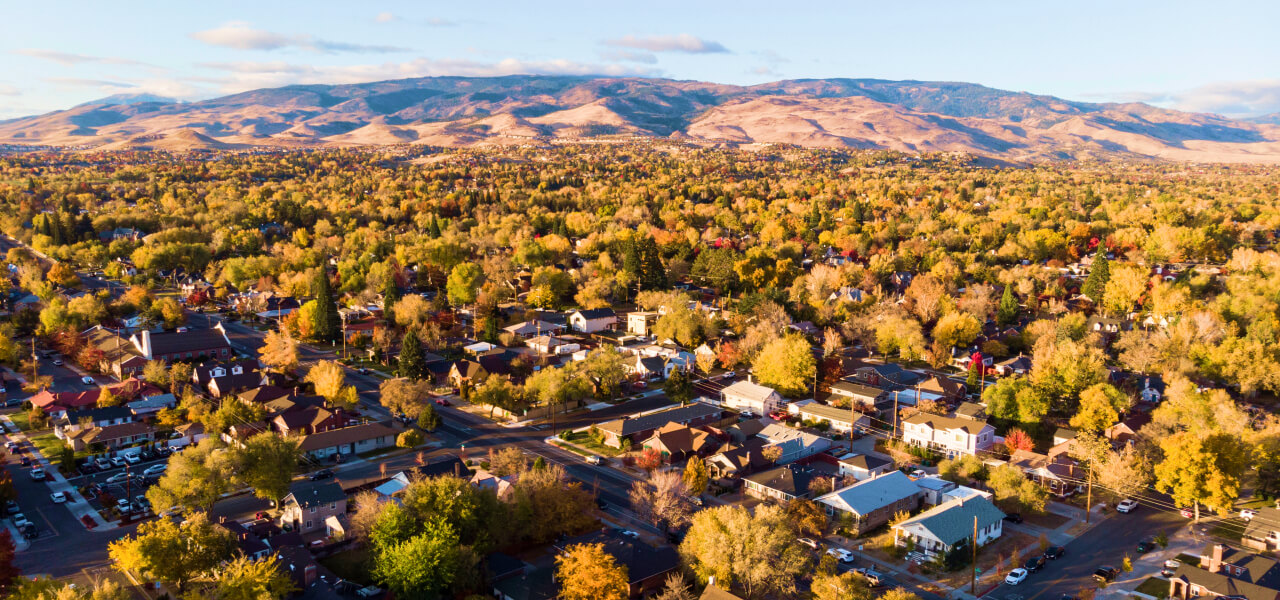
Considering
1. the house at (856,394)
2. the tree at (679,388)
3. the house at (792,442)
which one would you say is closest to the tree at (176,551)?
the house at (792,442)

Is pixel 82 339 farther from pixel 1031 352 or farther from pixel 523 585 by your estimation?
pixel 1031 352

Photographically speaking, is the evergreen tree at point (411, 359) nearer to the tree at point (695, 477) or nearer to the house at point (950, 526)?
the tree at point (695, 477)

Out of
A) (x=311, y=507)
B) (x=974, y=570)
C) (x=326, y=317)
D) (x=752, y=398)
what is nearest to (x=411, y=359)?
(x=326, y=317)

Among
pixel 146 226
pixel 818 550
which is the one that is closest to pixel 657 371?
pixel 818 550

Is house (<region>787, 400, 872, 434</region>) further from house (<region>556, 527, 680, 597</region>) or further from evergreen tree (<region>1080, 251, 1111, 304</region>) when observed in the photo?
evergreen tree (<region>1080, 251, 1111, 304</region>)

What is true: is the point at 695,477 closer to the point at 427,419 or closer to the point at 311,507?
the point at 311,507

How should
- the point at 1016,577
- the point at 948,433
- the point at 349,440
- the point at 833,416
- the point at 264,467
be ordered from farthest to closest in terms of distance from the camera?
the point at 833,416, the point at 948,433, the point at 349,440, the point at 264,467, the point at 1016,577
